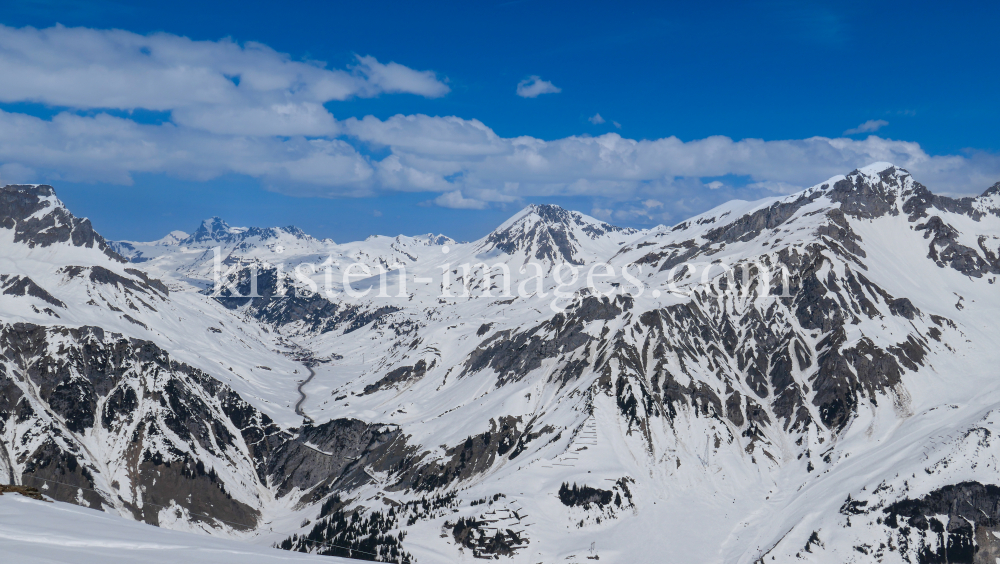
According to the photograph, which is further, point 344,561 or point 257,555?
point 344,561

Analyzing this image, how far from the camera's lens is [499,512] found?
18562cm

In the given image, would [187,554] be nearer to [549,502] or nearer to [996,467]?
[549,502]

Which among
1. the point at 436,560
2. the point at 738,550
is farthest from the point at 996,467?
the point at 436,560

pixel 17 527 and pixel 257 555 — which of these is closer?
pixel 17 527

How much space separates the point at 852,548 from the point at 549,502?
8764cm

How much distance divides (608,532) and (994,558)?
348 ft

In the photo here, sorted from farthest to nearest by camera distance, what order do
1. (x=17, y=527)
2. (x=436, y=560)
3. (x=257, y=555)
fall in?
(x=436, y=560), (x=257, y=555), (x=17, y=527)

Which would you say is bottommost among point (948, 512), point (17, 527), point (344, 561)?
point (948, 512)

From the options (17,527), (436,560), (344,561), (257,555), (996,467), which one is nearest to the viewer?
(17,527)

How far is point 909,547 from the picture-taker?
174375 millimetres

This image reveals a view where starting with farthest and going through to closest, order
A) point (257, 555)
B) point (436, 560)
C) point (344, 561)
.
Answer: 1. point (436, 560)
2. point (344, 561)
3. point (257, 555)

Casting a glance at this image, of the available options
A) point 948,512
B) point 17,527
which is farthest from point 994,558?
point 17,527

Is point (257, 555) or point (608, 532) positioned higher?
point (257, 555)

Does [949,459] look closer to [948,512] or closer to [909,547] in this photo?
[948,512]
